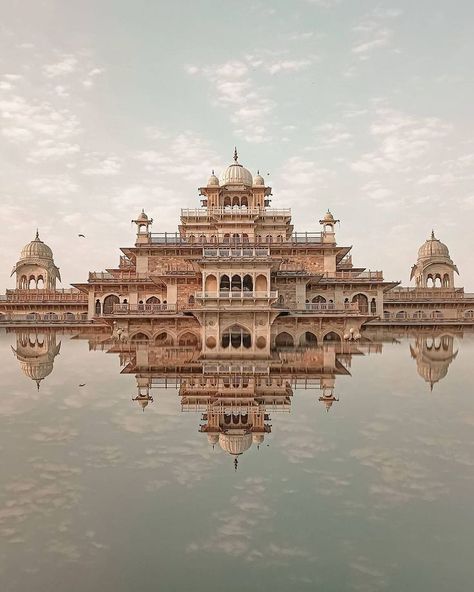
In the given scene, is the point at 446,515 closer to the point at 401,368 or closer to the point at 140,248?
the point at 401,368

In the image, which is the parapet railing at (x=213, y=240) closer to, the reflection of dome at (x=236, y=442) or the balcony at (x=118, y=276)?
the balcony at (x=118, y=276)

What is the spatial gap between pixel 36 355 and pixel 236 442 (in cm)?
2067

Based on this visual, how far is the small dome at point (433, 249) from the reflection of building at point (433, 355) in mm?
24585

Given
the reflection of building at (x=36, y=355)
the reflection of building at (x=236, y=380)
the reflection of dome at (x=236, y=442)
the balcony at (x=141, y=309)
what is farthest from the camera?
the balcony at (x=141, y=309)

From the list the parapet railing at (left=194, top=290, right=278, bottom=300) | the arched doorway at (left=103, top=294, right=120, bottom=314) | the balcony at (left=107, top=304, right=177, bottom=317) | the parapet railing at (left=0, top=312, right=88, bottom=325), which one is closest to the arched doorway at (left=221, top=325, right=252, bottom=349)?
the parapet railing at (left=194, top=290, right=278, bottom=300)

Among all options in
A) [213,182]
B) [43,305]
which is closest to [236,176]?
[213,182]

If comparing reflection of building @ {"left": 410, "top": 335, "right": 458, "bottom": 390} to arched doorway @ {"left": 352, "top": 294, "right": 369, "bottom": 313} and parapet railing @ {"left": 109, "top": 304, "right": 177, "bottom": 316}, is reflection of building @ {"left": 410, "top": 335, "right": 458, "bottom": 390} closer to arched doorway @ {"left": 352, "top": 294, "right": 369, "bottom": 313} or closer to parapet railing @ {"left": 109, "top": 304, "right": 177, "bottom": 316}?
arched doorway @ {"left": 352, "top": 294, "right": 369, "bottom": 313}

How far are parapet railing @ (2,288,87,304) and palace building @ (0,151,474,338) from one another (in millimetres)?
118

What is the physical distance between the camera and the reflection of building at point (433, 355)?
22.4m

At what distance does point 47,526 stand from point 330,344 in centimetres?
Answer: 2901

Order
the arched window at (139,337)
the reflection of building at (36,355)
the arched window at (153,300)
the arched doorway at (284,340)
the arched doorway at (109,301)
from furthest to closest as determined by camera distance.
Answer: the arched doorway at (109,301)
the arched window at (153,300)
the arched window at (139,337)
the arched doorway at (284,340)
the reflection of building at (36,355)

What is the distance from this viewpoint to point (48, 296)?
5550cm

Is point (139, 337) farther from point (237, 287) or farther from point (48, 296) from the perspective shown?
point (48, 296)

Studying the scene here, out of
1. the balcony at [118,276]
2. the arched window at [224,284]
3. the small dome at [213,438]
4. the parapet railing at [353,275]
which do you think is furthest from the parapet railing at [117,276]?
the small dome at [213,438]
